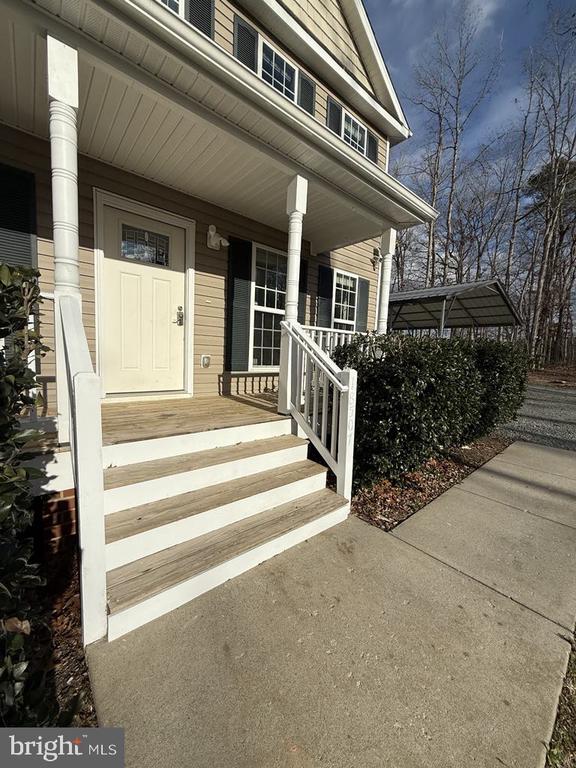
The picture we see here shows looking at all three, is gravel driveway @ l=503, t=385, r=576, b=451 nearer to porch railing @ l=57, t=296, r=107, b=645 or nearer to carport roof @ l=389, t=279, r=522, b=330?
carport roof @ l=389, t=279, r=522, b=330

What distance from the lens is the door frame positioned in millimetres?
3375

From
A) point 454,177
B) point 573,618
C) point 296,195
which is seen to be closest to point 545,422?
point 573,618

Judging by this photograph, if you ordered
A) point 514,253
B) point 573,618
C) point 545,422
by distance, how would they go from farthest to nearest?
point 514,253
point 545,422
point 573,618

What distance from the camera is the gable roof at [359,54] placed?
4.36 meters

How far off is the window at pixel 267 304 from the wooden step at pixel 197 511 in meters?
2.42

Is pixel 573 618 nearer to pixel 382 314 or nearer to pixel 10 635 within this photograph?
pixel 10 635

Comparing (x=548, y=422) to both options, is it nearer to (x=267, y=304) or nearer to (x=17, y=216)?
(x=267, y=304)

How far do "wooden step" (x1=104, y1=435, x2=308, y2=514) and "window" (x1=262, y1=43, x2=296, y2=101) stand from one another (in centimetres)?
488

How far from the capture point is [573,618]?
5.81 feet

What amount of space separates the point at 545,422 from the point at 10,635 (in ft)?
25.2

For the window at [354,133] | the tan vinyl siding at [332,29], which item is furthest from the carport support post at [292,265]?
the tan vinyl siding at [332,29]

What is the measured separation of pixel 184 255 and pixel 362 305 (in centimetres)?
360

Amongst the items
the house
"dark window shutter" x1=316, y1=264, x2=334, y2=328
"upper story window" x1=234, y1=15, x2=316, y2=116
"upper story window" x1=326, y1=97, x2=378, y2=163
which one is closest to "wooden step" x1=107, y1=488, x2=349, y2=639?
the house

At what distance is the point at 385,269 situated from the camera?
4.59 metres
